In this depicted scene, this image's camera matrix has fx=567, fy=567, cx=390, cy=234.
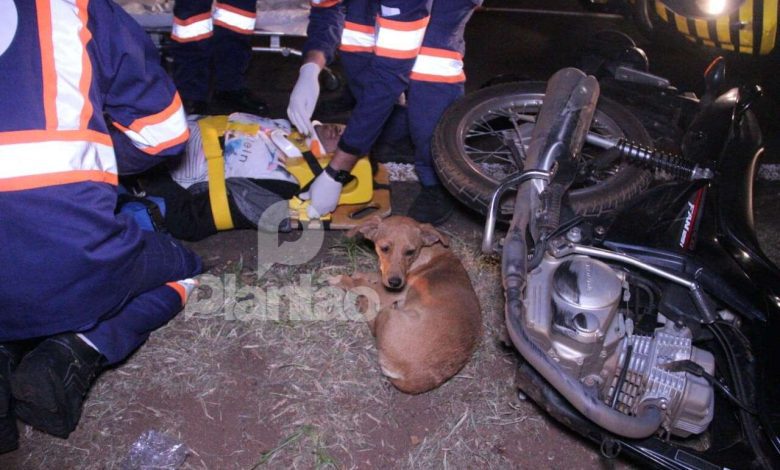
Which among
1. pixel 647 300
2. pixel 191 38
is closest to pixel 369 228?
pixel 647 300

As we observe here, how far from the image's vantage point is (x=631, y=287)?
2.03 metres

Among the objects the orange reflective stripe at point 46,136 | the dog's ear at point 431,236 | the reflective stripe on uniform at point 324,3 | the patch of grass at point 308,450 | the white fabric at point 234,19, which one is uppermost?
the reflective stripe on uniform at point 324,3

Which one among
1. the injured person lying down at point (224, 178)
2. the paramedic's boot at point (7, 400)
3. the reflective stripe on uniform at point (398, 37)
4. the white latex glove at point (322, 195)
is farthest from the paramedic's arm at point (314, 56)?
the paramedic's boot at point (7, 400)

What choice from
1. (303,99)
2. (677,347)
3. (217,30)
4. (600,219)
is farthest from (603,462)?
(217,30)

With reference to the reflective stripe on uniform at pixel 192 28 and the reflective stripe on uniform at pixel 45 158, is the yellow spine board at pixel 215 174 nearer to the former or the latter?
the reflective stripe on uniform at pixel 192 28

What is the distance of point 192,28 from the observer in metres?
4.27

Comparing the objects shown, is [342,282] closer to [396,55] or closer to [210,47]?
[396,55]

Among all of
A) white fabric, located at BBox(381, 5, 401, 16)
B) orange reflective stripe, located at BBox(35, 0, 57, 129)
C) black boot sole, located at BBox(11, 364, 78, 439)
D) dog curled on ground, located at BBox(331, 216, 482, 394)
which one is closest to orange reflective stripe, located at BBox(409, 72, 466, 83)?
white fabric, located at BBox(381, 5, 401, 16)

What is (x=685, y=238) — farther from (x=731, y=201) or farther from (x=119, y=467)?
(x=119, y=467)

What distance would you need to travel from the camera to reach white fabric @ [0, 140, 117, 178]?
6.06 ft

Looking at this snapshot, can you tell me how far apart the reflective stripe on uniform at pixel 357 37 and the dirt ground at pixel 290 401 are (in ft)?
4.67

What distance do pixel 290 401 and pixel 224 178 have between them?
1440mm

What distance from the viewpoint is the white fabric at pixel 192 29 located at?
4.26 meters

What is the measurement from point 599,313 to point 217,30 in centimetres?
399
